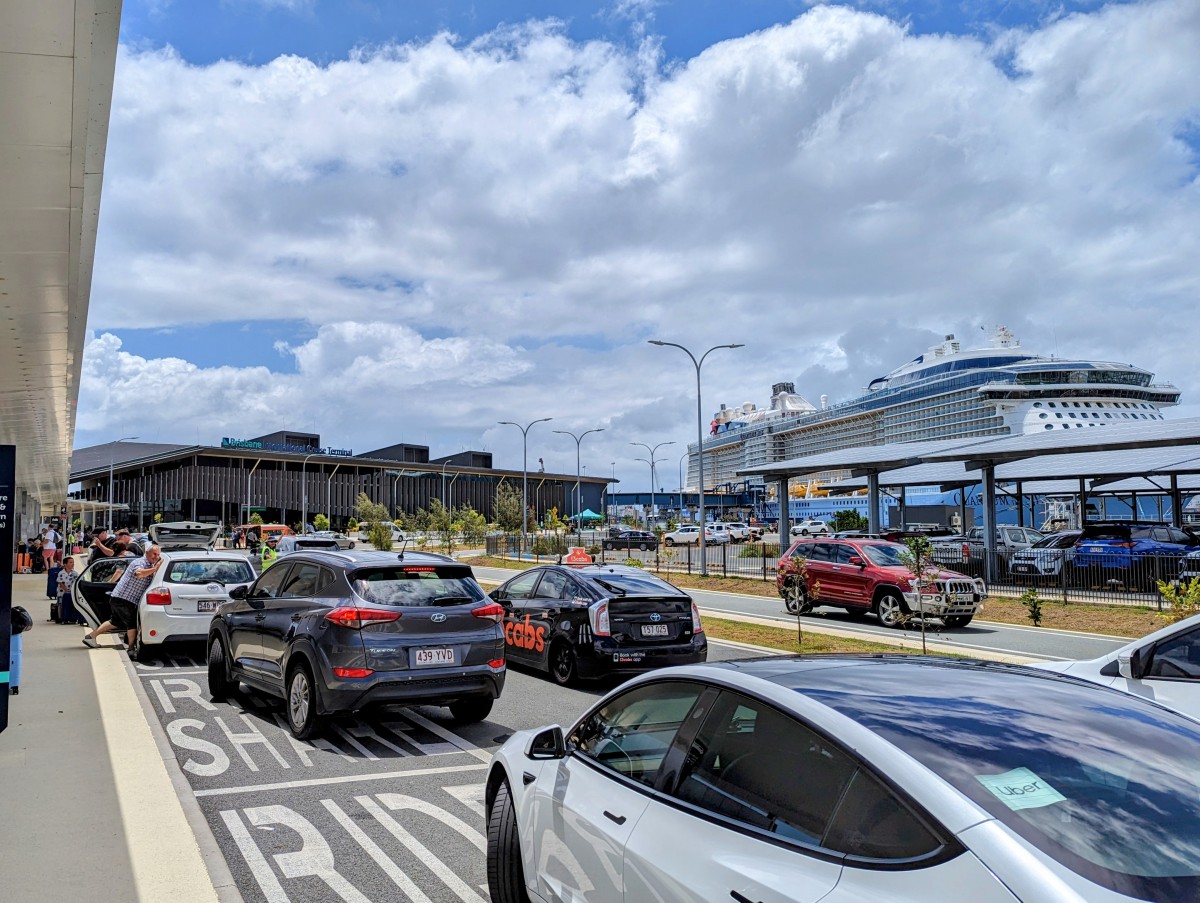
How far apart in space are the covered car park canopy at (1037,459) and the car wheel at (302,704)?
23.5m

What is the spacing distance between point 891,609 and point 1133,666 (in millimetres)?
13453

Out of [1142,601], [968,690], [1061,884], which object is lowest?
[1142,601]

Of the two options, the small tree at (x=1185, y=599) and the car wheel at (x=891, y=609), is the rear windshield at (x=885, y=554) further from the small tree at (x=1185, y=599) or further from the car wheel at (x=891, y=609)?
the small tree at (x=1185, y=599)

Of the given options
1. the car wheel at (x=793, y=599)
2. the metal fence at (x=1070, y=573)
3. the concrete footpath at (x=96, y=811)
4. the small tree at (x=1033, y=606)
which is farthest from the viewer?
the metal fence at (x=1070, y=573)

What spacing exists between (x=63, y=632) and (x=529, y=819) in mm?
15767

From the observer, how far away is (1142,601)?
73.0ft

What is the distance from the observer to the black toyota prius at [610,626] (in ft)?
36.2

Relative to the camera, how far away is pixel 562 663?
11.7m

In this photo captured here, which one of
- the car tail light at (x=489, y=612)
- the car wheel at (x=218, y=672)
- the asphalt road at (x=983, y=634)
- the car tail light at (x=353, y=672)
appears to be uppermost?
the car tail light at (x=489, y=612)

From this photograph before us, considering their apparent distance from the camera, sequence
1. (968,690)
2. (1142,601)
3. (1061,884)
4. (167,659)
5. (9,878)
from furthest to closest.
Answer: (1142,601), (167,659), (9,878), (968,690), (1061,884)

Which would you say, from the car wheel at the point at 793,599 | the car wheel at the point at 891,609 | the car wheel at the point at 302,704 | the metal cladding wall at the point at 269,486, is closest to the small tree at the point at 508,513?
the car wheel at the point at 793,599

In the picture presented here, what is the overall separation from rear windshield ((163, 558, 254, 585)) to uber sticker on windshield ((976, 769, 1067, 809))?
13298mm

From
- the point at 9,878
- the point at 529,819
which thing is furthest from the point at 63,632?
the point at 529,819

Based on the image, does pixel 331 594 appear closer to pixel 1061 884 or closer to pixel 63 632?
pixel 1061 884
